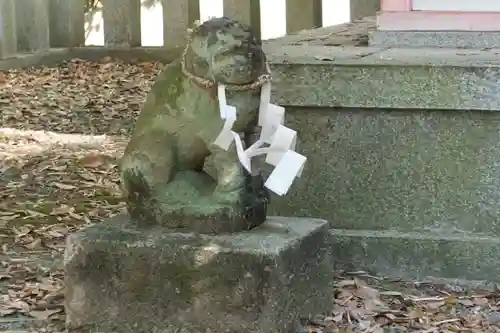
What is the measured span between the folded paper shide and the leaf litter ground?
0.38 m

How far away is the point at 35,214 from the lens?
3859 millimetres

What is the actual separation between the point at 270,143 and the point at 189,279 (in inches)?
15.1

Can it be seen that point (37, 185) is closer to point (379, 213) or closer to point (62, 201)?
point (62, 201)

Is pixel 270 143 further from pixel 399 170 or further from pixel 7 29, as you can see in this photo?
pixel 7 29

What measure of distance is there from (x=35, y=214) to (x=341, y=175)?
131cm

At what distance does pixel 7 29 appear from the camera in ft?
23.2

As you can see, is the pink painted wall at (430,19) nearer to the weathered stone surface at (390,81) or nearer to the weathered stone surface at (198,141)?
the weathered stone surface at (390,81)

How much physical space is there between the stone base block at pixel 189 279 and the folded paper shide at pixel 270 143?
0.49 feet

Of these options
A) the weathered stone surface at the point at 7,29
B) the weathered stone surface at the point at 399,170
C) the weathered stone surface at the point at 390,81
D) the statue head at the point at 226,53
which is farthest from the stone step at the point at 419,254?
the weathered stone surface at the point at 7,29

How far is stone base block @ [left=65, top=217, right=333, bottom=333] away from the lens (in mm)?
2416

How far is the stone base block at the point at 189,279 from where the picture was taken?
7.93 feet

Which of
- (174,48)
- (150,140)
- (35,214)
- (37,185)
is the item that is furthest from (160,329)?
(174,48)

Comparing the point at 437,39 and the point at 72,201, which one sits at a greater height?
the point at 437,39

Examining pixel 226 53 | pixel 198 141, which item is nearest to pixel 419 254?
pixel 198 141
